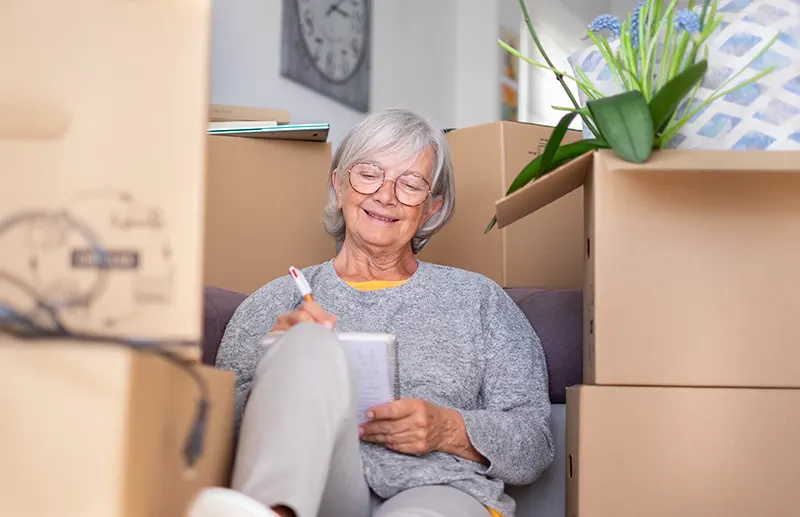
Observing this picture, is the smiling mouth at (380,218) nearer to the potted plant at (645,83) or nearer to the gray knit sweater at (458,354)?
the gray knit sweater at (458,354)

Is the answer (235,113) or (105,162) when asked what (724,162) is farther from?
(235,113)

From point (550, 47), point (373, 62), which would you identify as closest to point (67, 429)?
point (373, 62)

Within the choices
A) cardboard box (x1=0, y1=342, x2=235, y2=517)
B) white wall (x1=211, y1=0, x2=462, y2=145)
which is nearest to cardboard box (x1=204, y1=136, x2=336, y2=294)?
white wall (x1=211, y1=0, x2=462, y2=145)

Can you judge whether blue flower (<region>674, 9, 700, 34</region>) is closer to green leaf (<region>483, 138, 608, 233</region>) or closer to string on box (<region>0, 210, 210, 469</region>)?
green leaf (<region>483, 138, 608, 233</region>)

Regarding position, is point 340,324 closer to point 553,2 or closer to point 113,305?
point 113,305

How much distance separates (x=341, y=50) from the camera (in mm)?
2590

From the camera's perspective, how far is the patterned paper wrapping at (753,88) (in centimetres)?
125

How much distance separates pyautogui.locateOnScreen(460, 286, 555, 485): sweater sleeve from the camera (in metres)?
1.40

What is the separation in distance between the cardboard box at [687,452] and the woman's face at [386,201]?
0.58m

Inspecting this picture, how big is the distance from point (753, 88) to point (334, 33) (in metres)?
1.50

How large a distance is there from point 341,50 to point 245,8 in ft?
1.24

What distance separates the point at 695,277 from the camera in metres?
1.21

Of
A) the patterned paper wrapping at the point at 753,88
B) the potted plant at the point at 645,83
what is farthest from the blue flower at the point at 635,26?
the patterned paper wrapping at the point at 753,88

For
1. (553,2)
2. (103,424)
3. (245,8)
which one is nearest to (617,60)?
(103,424)
